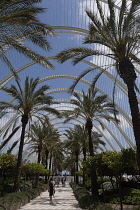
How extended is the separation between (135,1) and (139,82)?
42.7 feet

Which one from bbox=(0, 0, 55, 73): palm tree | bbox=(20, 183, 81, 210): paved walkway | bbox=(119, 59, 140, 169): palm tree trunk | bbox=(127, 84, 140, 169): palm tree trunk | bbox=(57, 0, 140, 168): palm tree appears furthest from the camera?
bbox=(20, 183, 81, 210): paved walkway

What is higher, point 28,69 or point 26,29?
point 28,69

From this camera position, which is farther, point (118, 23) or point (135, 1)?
point (118, 23)

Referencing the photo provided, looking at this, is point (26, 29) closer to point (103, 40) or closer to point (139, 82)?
point (103, 40)

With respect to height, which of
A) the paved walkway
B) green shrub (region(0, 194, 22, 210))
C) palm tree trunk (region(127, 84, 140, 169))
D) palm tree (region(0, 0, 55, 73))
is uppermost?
palm tree (region(0, 0, 55, 73))

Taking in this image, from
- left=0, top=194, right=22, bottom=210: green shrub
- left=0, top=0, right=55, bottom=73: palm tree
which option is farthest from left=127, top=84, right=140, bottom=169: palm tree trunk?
left=0, top=194, right=22, bottom=210: green shrub

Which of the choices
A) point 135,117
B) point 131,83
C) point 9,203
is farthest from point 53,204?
point 131,83

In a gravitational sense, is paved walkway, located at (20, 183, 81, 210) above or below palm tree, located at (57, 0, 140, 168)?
below

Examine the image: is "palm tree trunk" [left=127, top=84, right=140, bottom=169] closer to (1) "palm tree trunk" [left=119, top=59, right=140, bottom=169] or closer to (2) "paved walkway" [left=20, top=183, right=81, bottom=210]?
(1) "palm tree trunk" [left=119, top=59, right=140, bottom=169]

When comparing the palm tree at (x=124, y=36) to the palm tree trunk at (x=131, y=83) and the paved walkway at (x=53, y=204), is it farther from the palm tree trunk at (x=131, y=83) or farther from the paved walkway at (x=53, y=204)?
the paved walkway at (x=53, y=204)

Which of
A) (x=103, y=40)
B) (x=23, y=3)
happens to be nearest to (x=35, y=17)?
(x=23, y=3)

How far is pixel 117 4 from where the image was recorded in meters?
15.5

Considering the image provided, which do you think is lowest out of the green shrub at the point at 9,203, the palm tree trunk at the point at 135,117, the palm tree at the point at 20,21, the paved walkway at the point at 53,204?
the paved walkway at the point at 53,204

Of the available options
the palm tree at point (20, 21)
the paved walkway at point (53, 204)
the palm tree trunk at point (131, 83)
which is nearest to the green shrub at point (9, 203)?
the paved walkway at point (53, 204)
